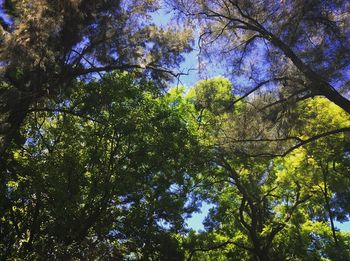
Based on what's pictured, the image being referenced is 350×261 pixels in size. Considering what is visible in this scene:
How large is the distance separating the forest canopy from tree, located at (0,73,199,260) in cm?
5

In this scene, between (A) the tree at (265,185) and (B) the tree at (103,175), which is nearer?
(A) the tree at (265,185)

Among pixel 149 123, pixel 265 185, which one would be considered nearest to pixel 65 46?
pixel 149 123

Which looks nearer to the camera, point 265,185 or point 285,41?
point 285,41

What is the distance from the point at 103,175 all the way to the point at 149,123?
7.53 ft

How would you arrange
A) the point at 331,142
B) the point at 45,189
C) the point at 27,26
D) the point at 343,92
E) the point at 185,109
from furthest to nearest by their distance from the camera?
the point at 185,109 < the point at 331,142 < the point at 45,189 < the point at 343,92 < the point at 27,26

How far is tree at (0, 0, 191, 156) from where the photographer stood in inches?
357

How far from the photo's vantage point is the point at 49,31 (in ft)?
30.3

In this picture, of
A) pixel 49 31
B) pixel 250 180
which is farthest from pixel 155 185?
pixel 49 31

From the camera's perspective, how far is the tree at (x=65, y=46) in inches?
357

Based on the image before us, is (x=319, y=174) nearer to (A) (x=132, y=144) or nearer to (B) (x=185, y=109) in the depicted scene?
(B) (x=185, y=109)

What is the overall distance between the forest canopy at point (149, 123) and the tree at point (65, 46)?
3 centimetres

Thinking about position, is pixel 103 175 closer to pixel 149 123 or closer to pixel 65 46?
pixel 149 123

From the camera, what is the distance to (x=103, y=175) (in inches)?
546

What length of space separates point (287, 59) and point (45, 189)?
8144 millimetres
